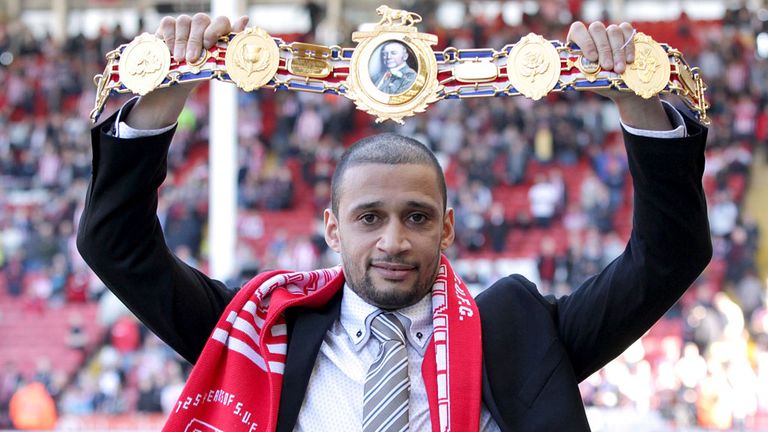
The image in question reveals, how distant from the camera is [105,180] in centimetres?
278

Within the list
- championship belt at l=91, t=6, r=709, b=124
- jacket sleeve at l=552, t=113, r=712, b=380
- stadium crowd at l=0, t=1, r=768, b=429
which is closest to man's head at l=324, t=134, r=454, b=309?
championship belt at l=91, t=6, r=709, b=124

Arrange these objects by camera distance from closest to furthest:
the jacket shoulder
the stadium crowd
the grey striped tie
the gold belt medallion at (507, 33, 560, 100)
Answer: the grey striped tie, the gold belt medallion at (507, 33, 560, 100), the jacket shoulder, the stadium crowd

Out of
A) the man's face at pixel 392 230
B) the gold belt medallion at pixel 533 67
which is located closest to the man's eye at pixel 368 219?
the man's face at pixel 392 230

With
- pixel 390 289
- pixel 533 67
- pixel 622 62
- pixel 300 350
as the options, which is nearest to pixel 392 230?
pixel 390 289

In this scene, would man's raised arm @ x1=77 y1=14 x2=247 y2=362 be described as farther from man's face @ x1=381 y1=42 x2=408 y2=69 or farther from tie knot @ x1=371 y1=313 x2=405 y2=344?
tie knot @ x1=371 y1=313 x2=405 y2=344

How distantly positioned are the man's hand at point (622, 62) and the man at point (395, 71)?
39cm

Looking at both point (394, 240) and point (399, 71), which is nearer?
point (394, 240)

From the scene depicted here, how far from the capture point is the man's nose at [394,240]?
8.86 feet

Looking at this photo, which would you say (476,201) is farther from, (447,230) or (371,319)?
(371,319)

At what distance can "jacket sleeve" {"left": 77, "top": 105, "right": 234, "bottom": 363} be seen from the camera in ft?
9.07

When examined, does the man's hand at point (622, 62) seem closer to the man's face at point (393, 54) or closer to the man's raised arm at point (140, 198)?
the man's face at point (393, 54)

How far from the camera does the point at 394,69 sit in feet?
9.27

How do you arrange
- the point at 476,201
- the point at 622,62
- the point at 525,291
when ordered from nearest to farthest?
the point at 622,62, the point at 525,291, the point at 476,201

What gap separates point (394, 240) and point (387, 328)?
0.75ft
